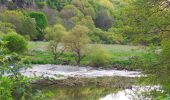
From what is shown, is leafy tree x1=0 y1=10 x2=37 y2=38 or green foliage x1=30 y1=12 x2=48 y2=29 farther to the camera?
green foliage x1=30 y1=12 x2=48 y2=29

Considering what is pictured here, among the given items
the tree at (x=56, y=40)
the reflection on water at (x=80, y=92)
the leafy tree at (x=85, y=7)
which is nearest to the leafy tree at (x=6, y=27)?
the tree at (x=56, y=40)

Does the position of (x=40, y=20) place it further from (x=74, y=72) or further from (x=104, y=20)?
(x=74, y=72)

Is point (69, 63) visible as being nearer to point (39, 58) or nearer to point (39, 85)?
point (39, 58)

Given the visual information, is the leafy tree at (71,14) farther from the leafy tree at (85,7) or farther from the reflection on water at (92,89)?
the reflection on water at (92,89)

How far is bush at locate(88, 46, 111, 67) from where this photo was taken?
72.1 meters

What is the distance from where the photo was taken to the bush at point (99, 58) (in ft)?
236

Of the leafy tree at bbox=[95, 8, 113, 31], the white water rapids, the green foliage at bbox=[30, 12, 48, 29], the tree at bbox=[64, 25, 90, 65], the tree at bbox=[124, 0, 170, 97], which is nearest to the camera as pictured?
the tree at bbox=[124, 0, 170, 97]

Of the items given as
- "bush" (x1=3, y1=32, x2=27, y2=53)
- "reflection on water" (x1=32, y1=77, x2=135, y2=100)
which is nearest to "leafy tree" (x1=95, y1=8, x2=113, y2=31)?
"bush" (x1=3, y1=32, x2=27, y2=53)

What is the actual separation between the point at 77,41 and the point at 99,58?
184 inches

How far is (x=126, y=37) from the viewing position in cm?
1795

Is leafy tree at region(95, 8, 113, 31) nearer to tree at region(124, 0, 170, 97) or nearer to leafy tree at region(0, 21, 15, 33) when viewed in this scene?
leafy tree at region(0, 21, 15, 33)

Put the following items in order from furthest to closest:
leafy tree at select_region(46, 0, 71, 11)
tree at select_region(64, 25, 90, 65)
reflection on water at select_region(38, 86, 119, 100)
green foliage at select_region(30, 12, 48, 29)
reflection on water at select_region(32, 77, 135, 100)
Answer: leafy tree at select_region(46, 0, 71, 11)
green foliage at select_region(30, 12, 48, 29)
tree at select_region(64, 25, 90, 65)
reflection on water at select_region(32, 77, 135, 100)
reflection on water at select_region(38, 86, 119, 100)

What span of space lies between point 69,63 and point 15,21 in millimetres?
28478

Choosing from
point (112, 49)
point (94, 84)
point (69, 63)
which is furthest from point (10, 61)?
point (112, 49)
